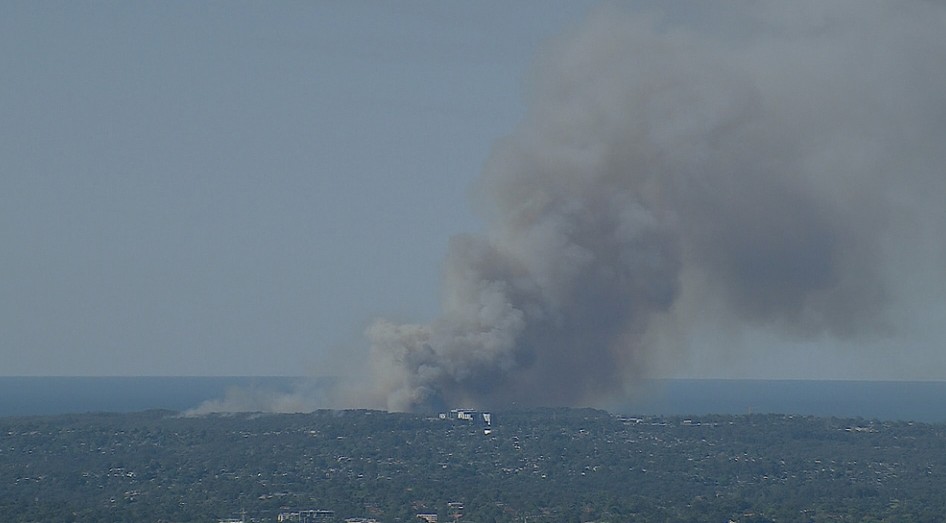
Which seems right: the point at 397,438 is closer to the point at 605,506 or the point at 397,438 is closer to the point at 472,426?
the point at 472,426

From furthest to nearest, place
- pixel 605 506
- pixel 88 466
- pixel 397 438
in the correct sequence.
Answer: pixel 397 438 < pixel 88 466 < pixel 605 506

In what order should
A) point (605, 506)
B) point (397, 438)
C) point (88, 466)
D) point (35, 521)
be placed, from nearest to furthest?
point (35, 521)
point (605, 506)
point (88, 466)
point (397, 438)

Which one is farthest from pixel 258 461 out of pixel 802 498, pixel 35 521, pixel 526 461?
pixel 802 498

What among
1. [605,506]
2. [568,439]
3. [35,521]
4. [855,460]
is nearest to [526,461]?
[568,439]

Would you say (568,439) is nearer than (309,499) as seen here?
No

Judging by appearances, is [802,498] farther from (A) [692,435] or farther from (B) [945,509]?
(A) [692,435]

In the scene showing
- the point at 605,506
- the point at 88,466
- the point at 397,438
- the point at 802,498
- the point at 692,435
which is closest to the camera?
the point at 605,506
